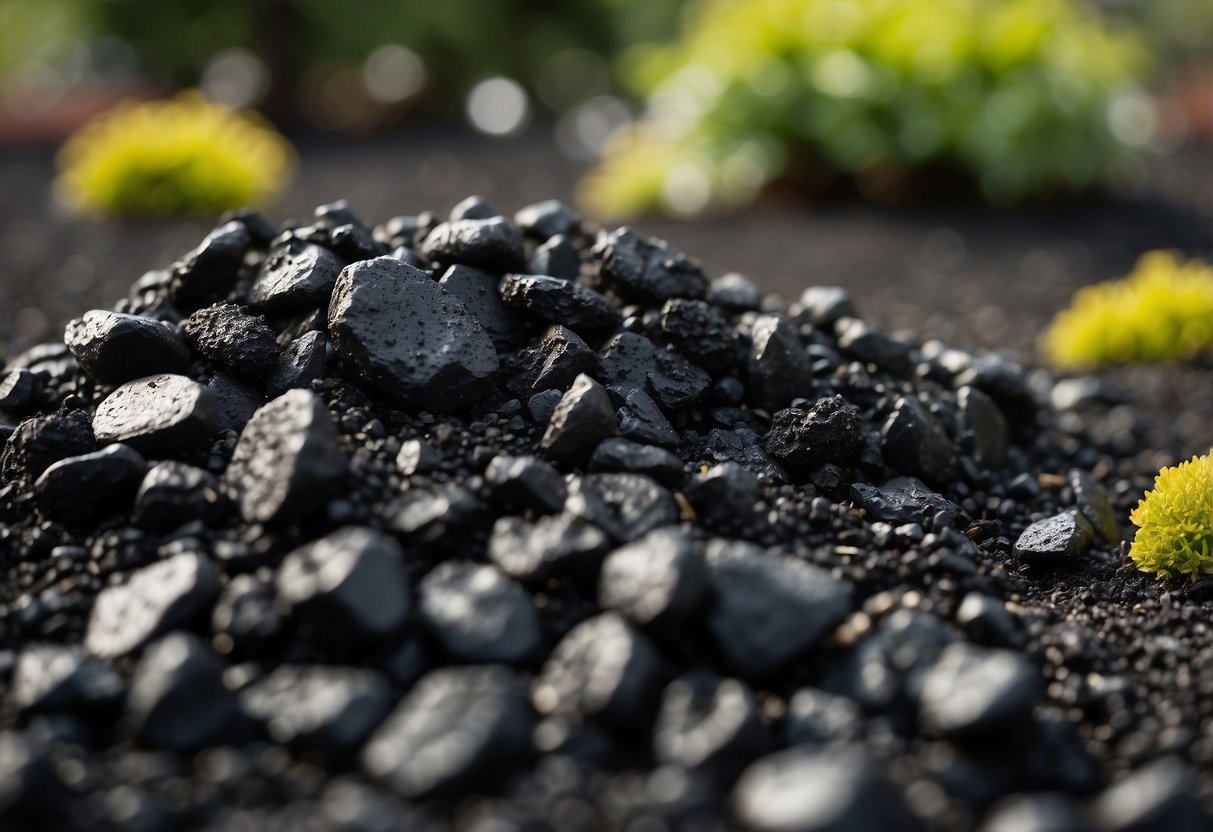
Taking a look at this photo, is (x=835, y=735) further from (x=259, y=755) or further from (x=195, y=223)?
(x=195, y=223)

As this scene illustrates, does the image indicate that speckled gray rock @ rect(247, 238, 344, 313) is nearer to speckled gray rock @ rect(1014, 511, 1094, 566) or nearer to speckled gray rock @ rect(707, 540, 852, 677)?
speckled gray rock @ rect(707, 540, 852, 677)

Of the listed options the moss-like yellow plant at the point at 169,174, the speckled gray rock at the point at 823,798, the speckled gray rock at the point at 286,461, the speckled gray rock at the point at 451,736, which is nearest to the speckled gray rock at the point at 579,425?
the speckled gray rock at the point at 286,461

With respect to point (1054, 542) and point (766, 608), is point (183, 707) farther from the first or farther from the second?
point (1054, 542)

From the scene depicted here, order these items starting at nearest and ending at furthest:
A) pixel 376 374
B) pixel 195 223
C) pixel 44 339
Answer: pixel 376 374 < pixel 44 339 < pixel 195 223

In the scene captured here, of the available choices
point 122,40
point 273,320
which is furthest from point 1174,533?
point 122,40

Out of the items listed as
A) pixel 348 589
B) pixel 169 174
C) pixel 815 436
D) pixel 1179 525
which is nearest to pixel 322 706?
pixel 348 589

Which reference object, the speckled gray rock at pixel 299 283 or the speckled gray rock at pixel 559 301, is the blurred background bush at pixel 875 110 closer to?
the speckled gray rock at pixel 559 301

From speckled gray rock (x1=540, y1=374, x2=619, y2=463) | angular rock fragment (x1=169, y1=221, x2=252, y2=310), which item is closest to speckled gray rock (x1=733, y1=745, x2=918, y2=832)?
speckled gray rock (x1=540, y1=374, x2=619, y2=463)
